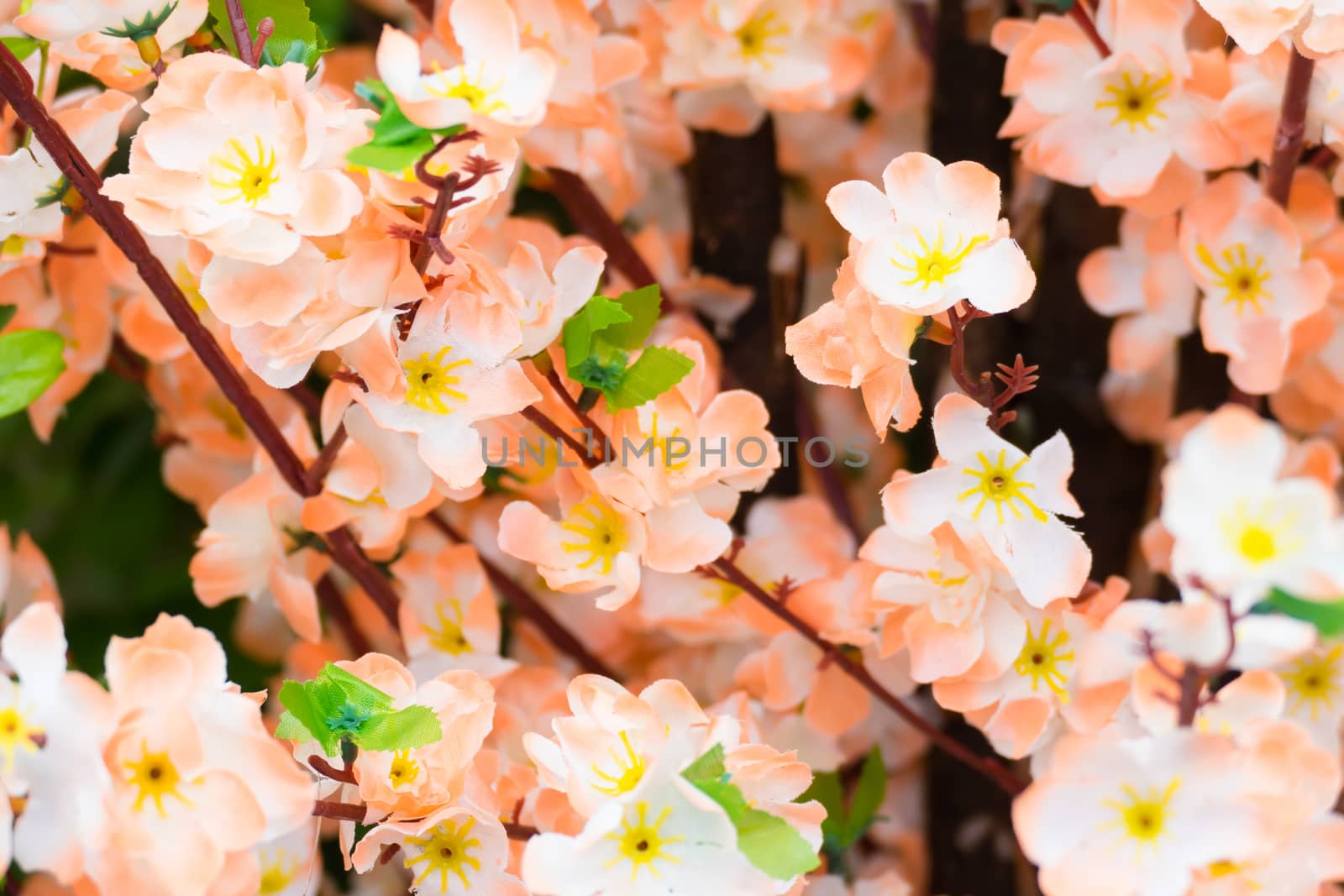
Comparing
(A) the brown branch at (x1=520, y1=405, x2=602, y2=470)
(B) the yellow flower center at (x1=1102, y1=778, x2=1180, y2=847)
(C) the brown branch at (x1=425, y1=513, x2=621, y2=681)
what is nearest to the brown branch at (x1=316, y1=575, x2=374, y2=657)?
(C) the brown branch at (x1=425, y1=513, x2=621, y2=681)

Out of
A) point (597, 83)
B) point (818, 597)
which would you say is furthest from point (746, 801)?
point (597, 83)

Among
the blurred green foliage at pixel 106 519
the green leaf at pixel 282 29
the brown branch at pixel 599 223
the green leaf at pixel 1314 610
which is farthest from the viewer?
the blurred green foliage at pixel 106 519

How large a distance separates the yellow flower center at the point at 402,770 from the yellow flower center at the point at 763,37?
247 mm

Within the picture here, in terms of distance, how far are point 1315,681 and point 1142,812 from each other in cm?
14

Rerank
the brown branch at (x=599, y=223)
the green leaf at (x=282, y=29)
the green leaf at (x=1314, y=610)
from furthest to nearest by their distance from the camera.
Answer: the brown branch at (x=599, y=223)
the green leaf at (x=282, y=29)
the green leaf at (x=1314, y=610)

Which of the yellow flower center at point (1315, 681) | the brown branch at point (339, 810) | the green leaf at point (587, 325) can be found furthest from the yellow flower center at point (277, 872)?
the yellow flower center at point (1315, 681)

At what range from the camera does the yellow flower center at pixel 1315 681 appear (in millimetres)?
379

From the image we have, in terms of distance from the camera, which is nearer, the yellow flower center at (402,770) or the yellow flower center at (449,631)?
the yellow flower center at (402,770)

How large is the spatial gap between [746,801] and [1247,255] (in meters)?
0.22

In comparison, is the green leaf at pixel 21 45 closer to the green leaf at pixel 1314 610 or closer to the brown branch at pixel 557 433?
the brown branch at pixel 557 433

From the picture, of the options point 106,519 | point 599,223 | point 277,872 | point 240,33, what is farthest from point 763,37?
point 106,519

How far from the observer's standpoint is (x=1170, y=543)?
0.41 metres

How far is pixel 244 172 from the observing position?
0.31 m

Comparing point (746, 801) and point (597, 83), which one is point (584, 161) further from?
point (746, 801)
